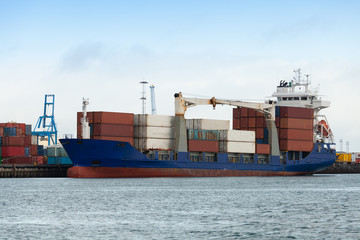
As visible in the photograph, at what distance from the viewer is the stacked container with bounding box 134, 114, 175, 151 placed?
79.4 metres

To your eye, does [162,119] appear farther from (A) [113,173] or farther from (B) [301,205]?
(B) [301,205]

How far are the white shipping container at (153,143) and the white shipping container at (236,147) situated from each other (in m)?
6.93

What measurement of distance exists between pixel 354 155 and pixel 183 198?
13267 cm

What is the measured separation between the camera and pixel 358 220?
38031 millimetres

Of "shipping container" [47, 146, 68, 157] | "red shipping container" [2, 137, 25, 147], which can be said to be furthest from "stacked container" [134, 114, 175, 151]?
"red shipping container" [2, 137, 25, 147]

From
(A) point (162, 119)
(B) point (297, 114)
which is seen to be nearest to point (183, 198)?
(A) point (162, 119)

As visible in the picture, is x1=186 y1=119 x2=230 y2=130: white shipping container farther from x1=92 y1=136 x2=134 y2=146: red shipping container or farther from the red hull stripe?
x1=92 y1=136 x2=134 y2=146: red shipping container

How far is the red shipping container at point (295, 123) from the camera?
91.9 metres

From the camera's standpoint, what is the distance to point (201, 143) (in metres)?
83.9

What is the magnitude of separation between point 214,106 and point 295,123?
13.2m

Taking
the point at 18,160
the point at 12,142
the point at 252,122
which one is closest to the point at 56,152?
the point at 18,160

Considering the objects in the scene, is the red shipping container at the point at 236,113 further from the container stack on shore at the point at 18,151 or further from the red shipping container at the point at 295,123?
the container stack on shore at the point at 18,151

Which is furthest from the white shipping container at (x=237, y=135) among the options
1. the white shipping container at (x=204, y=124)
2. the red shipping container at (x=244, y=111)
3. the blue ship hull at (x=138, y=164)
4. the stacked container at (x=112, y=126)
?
the stacked container at (x=112, y=126)

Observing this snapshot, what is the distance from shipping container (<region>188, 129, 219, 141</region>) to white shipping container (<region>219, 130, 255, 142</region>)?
77 centimetres
